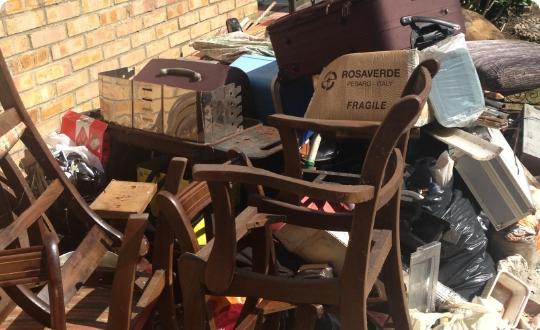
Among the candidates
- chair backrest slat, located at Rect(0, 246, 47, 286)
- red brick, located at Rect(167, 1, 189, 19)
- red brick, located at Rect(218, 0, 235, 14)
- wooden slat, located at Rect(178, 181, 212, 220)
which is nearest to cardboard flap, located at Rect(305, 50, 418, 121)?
wooden slat, located at Rect(178, 181, 212, 220)

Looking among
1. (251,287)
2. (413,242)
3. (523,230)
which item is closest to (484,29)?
(523,230)

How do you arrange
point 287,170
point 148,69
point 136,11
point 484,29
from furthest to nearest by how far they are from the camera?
point 484,29, point 136,11, point 148,69, point 287,170

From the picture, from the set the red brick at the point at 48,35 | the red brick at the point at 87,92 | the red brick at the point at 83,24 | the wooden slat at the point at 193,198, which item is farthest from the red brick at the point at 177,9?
the wooden slat at the point at 193,198

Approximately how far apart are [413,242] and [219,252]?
4.41 ft

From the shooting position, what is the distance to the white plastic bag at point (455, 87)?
3.01 m

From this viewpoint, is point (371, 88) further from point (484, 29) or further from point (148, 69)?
point (484, 29)

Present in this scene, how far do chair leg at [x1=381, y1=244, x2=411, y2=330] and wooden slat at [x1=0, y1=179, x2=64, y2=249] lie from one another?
1.33 meters

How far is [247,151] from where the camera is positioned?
2951mm

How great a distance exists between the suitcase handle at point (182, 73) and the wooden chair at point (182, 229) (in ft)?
3.53

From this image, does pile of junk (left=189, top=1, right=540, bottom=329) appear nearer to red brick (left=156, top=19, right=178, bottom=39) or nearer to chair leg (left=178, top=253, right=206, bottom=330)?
chair leg (left=178, top=253, right=206, bottom=330)

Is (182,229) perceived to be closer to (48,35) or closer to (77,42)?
(48,35)

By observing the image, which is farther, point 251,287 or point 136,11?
point 136,11

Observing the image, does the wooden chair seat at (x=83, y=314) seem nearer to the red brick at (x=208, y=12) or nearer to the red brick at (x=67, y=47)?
the red brick at (x=67, y=47)

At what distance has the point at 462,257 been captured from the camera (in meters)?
2.99
